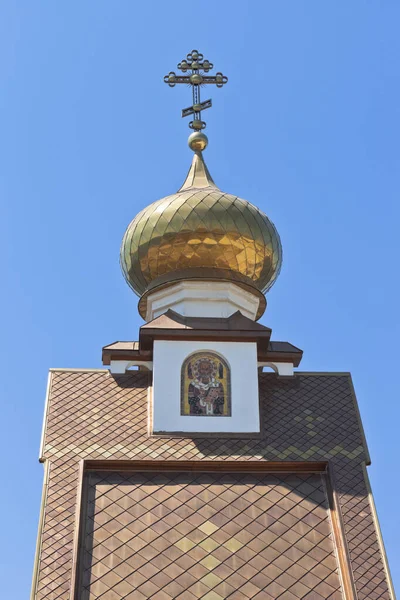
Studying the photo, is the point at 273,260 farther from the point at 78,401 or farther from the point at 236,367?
the point at 78,401

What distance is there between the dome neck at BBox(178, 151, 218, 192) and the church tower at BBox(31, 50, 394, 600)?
6.7 inches

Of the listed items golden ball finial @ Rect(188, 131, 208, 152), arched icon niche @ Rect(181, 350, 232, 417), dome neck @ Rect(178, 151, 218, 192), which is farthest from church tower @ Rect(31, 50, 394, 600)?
golden ball finial @ Rect(188, 131, 208, 152)

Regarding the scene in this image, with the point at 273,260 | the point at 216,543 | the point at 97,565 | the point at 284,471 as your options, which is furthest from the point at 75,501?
the point at 273,260

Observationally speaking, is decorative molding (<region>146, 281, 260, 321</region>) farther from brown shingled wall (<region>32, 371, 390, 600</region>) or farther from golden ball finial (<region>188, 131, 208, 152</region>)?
golden ball finial (<region>188, 131, 208, 152</region>)

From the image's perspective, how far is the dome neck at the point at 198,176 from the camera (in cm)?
1305

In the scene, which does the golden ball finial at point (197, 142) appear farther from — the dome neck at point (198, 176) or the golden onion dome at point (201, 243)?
the golden onion dome at point (201, 243)

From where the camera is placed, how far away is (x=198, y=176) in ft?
43.5

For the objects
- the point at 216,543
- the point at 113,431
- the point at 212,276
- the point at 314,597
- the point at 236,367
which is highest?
the point at 212,276

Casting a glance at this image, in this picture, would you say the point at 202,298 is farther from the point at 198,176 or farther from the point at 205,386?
the point at 198,176

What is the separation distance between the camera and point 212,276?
11.9 m

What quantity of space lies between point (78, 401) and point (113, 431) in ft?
2.15

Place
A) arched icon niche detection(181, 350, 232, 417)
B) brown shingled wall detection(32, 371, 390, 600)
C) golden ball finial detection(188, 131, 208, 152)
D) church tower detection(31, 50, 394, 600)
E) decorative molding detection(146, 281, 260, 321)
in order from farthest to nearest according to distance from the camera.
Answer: golden ball finial detection(188, 131, 208, 152), decorative molding detection(146, 281, 260, 321), arched icon niche detection(181, 350, 232, 417), brown shingled wall detection(32, 371, 390, 600), church tower detection(31, 50, 394, 600)

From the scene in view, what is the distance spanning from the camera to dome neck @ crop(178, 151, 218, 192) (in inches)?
514

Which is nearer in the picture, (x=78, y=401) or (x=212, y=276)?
(x=78, y=401)
